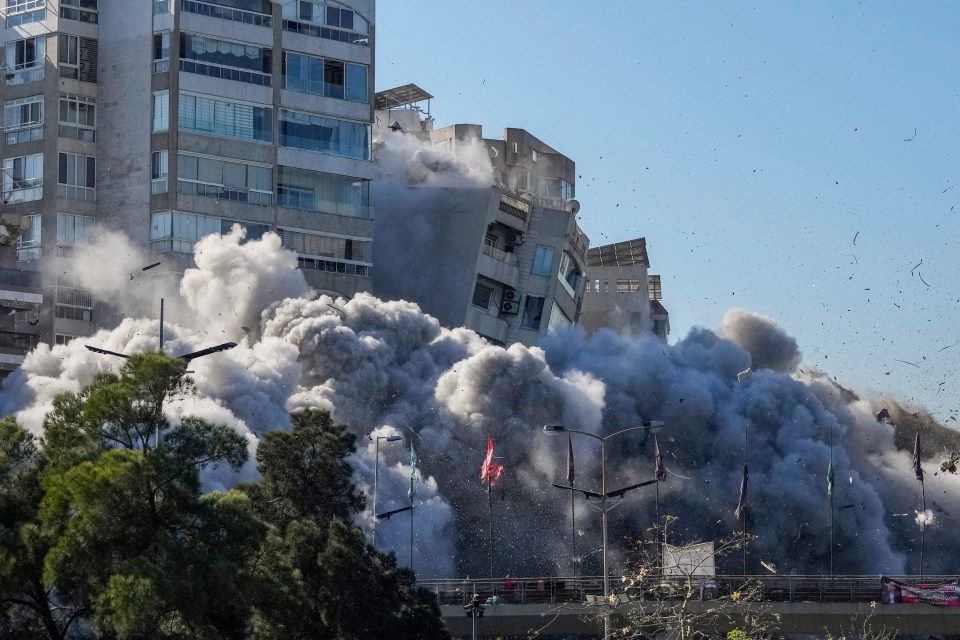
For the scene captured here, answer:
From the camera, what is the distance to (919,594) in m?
84.1

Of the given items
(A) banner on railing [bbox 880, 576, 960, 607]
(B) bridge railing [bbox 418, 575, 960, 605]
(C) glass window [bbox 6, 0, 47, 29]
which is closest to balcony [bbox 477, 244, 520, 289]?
(C) glass window [bbox 6, 0, 47, 29]

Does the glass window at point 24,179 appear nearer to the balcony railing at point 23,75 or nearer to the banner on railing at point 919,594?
Answer: the balcony railing at point 23,75

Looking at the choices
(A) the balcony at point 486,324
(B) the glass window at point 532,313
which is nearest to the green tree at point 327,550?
(A) the balcony at point 486,324

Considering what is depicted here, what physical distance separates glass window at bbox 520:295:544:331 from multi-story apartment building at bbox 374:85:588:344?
0.06 meters

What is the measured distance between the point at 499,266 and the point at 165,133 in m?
22.2

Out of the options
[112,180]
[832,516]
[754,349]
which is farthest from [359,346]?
[754,349]

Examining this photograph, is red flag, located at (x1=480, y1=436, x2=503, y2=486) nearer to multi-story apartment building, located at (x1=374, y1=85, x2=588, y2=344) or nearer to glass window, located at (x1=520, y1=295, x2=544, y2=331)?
multi-story apartment building, located at (x1=374, y1=85, x2=588, y2=344)

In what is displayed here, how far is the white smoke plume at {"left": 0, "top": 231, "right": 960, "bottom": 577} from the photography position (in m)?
103

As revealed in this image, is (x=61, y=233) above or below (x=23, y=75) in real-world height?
below

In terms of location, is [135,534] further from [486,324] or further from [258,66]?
[486,324]

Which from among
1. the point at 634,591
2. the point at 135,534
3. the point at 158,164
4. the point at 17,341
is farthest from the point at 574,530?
the point at 135,534

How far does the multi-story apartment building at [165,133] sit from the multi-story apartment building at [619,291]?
41478 millimetres

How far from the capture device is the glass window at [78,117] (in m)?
112

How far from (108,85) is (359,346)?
1902cm
